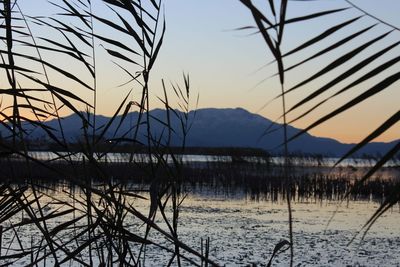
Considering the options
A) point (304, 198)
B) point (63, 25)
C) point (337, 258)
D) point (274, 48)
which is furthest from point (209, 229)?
point (274, 48)

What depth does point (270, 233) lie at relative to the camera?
43.2 ft

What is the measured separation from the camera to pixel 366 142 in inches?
58.3

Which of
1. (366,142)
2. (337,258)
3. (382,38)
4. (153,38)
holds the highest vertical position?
(153,38)

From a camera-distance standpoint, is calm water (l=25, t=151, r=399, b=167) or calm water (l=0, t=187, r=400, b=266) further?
calm water (l=0, t=187, r=400, b=266)

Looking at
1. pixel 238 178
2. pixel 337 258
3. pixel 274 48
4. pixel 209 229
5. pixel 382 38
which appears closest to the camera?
pixel 382 38

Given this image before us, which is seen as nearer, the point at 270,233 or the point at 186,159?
the point at 270,233

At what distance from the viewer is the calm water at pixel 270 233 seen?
10.6m

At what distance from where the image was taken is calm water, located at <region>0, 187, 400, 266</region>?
10570 mm

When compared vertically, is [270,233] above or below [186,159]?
below

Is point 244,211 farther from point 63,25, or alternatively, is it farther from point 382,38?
point 382,38

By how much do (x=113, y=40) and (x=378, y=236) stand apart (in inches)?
462

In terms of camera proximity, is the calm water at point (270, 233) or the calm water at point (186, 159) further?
the calm water at point (270, 233)

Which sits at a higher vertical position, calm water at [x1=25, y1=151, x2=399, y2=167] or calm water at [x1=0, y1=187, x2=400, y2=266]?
calm water at [x1=25, y1=151, x2=399, y2=167]

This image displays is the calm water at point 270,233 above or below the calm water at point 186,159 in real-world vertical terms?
below
